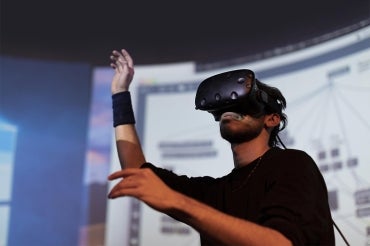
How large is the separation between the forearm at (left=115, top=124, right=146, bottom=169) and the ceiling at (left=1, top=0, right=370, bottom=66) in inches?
35.8

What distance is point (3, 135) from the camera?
6.59ft

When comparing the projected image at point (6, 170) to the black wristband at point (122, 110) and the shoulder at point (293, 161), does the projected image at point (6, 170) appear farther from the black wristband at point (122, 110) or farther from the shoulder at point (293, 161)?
the shoulder at point (293, 161)

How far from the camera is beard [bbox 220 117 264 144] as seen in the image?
0.87 m

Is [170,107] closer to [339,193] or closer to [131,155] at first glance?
[339,193]

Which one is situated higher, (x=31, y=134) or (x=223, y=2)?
(x=223, y=2)

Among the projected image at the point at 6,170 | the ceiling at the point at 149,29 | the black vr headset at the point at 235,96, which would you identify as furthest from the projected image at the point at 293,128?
the black vr headset at the point at 235,96

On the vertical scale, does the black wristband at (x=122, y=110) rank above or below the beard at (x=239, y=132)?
above

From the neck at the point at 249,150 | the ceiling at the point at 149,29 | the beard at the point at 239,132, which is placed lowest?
the neck at the point at 249,150

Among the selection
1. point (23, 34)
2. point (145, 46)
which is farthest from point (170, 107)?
point (23, 34)

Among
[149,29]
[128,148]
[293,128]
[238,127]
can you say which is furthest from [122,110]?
[149,29]

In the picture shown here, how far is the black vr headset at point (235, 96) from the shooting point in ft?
2.80

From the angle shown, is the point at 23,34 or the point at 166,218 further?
the point at 23,34

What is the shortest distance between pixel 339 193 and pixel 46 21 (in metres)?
1.35

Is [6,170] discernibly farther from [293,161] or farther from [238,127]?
[293,161]
